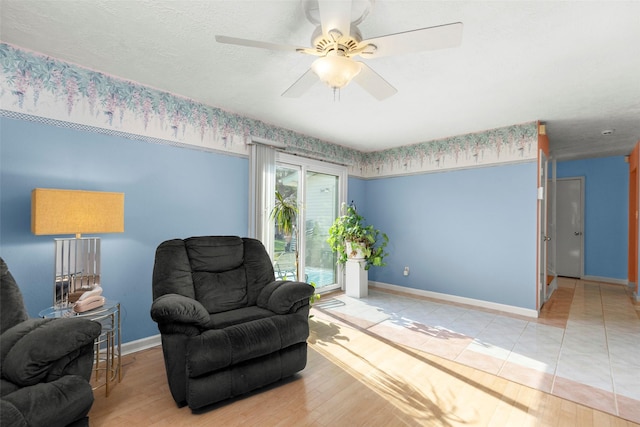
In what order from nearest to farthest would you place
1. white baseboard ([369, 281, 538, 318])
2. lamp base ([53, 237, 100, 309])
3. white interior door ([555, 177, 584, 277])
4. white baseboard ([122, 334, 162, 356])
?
lamp base ([53, 237, 100, 309])
white baseboard ([122, 334, 162, 356])
white baseboard ([369, 281, 538, 318])
white interior door ([555, 177, 584, 277])

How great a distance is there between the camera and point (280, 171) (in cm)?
426

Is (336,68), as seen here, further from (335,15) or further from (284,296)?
(284,296)

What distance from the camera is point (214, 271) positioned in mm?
2590

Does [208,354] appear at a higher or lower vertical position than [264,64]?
lower

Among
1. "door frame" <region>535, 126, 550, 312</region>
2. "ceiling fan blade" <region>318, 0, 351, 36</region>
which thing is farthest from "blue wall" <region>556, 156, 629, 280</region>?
"ceiling fan blade" <region>318, 0, 351, 36</region>

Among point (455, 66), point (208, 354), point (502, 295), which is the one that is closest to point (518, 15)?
point (455, 66)

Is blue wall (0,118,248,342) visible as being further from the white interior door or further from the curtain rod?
the white interior door

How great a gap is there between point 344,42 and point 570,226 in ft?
22.5

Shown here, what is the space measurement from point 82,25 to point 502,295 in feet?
16.6

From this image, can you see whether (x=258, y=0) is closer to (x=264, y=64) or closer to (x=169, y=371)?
(x=264, y=64)

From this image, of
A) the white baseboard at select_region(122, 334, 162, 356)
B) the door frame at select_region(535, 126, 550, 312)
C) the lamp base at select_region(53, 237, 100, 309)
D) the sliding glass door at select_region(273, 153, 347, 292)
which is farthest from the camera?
the sliding glass door at select_region(273, 153, 347, 292)

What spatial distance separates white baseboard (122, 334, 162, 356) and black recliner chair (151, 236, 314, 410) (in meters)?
0.92

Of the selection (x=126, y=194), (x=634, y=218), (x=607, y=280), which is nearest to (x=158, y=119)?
(x=126, y=194)

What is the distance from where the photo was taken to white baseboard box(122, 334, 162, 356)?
2.73 metres
